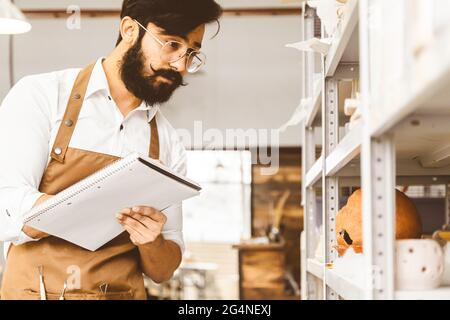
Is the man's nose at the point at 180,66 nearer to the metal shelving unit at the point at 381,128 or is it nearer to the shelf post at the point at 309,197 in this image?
the metal shelving unit at the point at 381,128

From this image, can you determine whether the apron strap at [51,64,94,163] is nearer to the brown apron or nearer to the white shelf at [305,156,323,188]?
the brown apron

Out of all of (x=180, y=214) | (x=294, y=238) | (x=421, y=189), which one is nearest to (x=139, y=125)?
(x=180, y=214)

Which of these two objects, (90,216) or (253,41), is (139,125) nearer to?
(90,216)

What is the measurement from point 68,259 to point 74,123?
371 mm

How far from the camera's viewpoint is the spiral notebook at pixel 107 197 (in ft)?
4.54

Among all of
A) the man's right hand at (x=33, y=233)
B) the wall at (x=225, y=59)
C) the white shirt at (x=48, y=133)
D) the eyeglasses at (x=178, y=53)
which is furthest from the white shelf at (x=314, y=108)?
the man's right hand at (x=33, y=233)

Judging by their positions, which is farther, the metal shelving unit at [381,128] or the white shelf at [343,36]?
the white shelf at [343,36]

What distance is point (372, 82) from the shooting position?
102 centimetres

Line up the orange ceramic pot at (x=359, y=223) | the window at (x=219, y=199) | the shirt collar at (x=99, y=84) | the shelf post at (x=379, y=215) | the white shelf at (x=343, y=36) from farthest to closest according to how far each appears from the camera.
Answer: the window at (x=219, y=199) → the shirt collar at (x=99, y=84) → the orange ceramic pot at (x=359, y=223) → the white shelf at (x=343, y=36) → the shelf post at (x=379, y=215)

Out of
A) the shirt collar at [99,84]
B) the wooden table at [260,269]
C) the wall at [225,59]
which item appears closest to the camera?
the shirt collar at [99,84]

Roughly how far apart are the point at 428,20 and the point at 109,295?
1276mm

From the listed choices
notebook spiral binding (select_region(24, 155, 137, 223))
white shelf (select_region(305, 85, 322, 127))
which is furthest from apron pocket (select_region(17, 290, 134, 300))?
white shelf (select_region(305, 85, 322, 127))

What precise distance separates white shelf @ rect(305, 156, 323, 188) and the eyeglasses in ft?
1.53

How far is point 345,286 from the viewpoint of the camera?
123cm
